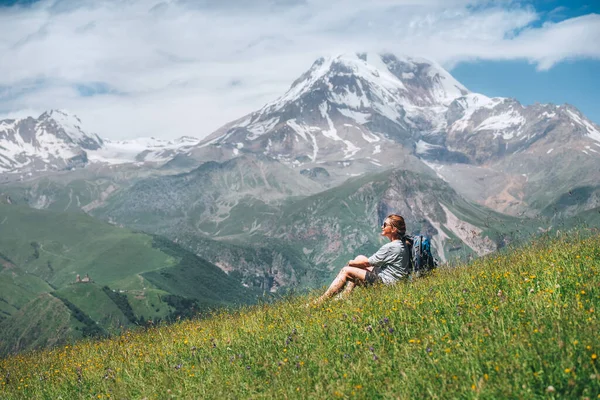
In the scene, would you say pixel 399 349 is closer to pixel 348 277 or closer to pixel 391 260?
pixel 348 277

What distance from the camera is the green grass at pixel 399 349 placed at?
6.50m

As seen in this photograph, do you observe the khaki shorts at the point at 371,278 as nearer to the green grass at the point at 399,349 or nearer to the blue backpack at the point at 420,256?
the blue backpack at the point at 420,256

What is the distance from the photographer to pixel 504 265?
12141mm

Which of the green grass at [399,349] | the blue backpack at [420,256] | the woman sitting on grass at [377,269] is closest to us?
the green grass at [399,349]

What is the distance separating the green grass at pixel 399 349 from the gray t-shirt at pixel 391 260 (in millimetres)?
1372

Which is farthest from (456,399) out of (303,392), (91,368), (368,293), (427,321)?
(91,368)

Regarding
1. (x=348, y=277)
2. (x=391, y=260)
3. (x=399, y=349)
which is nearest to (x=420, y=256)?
(x=391, y=260)

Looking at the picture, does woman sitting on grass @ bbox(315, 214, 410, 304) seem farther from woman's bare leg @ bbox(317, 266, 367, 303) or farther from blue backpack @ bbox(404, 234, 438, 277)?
blue backpack @ bbox(404, 234, 438, 277)

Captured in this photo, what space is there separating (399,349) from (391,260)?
6.52 m

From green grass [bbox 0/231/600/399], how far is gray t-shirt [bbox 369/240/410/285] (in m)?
1.37

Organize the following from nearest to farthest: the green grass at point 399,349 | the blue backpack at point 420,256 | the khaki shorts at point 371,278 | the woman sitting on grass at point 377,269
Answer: the green grass at point 399,349, the khaki shorts at point 371,278, the woman sitting on grass at point 377,269, the blue backpack at point 420,256

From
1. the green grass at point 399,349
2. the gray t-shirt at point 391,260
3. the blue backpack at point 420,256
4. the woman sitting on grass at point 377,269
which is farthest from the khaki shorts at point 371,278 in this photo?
the green grass at point 399,349

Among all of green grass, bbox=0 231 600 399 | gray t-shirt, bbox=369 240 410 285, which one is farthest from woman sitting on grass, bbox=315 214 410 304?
green grass, bbox=0 231 600 399

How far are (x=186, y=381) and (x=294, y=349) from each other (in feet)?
5.54
